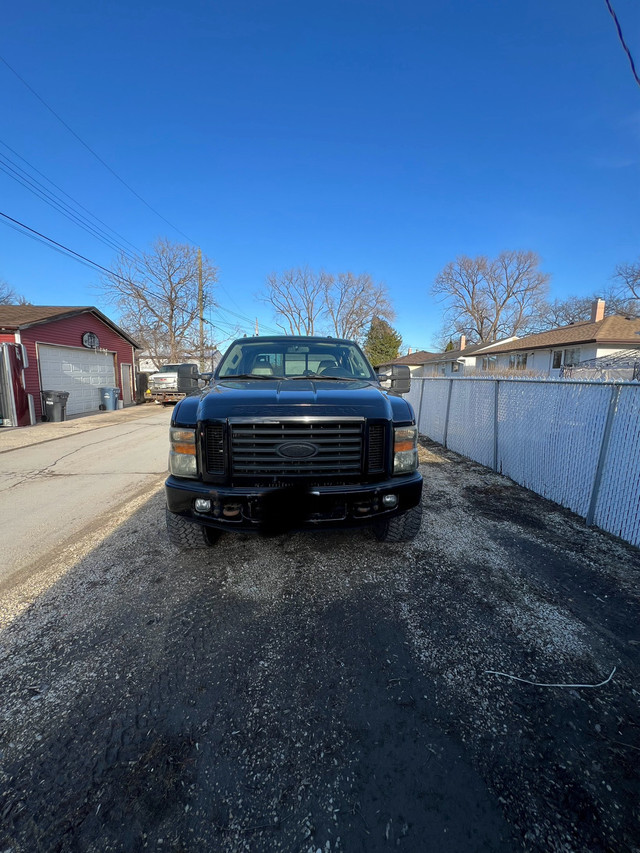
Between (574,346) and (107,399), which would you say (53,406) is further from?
(574,346)

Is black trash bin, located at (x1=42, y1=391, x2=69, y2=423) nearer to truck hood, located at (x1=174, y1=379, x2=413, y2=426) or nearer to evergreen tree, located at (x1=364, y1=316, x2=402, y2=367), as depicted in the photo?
truck hood, located at (x1=174, y1=379, x2=413, y2=426)

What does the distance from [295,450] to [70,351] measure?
16.3 metres

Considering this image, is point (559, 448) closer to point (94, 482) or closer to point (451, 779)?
point (451, 779)

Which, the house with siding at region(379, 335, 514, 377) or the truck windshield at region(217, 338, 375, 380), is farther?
the house with siding at region(379, 335, 514, 377)

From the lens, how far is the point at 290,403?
8.60ft

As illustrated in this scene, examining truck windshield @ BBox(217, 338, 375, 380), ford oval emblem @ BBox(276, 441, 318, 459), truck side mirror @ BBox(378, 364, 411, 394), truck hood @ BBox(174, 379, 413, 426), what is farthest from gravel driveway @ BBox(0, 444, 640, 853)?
truck windshield @ BBox(217, 338, 375, 380)

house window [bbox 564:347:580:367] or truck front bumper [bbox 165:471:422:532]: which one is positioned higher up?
house window [bbox 564:347:580:367]

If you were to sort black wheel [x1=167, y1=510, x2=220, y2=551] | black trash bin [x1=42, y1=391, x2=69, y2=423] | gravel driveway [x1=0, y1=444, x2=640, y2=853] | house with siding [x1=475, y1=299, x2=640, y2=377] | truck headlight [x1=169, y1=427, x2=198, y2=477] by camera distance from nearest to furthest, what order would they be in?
gravel driveway [x1=0, y1=444, x2=640, y2=853] < truck headlight [x1=169, y1=427, x2=198, y2=477] < black wheel [x1=167, y1=510, x2=220, y2=551] < black trash bin [x1=42, y1=391, x2=69, y2=423] < house with siding [x1=475, y1=299, x2=640, y2=377]

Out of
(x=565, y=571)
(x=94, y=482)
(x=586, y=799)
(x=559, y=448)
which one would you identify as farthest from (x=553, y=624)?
(x=94, y=482)

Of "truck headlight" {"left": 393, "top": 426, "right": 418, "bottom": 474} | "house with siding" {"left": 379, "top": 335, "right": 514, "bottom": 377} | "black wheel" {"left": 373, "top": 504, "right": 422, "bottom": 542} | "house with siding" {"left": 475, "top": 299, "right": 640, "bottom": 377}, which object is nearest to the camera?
"truck headlight" {"left": 393, "top": 426, "right": 418, "bottom": 474}

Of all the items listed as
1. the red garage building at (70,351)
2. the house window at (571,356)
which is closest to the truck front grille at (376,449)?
the red garage building at (70,351)

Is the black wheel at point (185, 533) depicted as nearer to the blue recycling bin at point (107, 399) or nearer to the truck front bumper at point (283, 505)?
the truck front bumper at point (283, 505)

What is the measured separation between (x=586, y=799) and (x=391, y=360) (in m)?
49.0

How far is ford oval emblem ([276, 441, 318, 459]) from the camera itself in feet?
8.39
